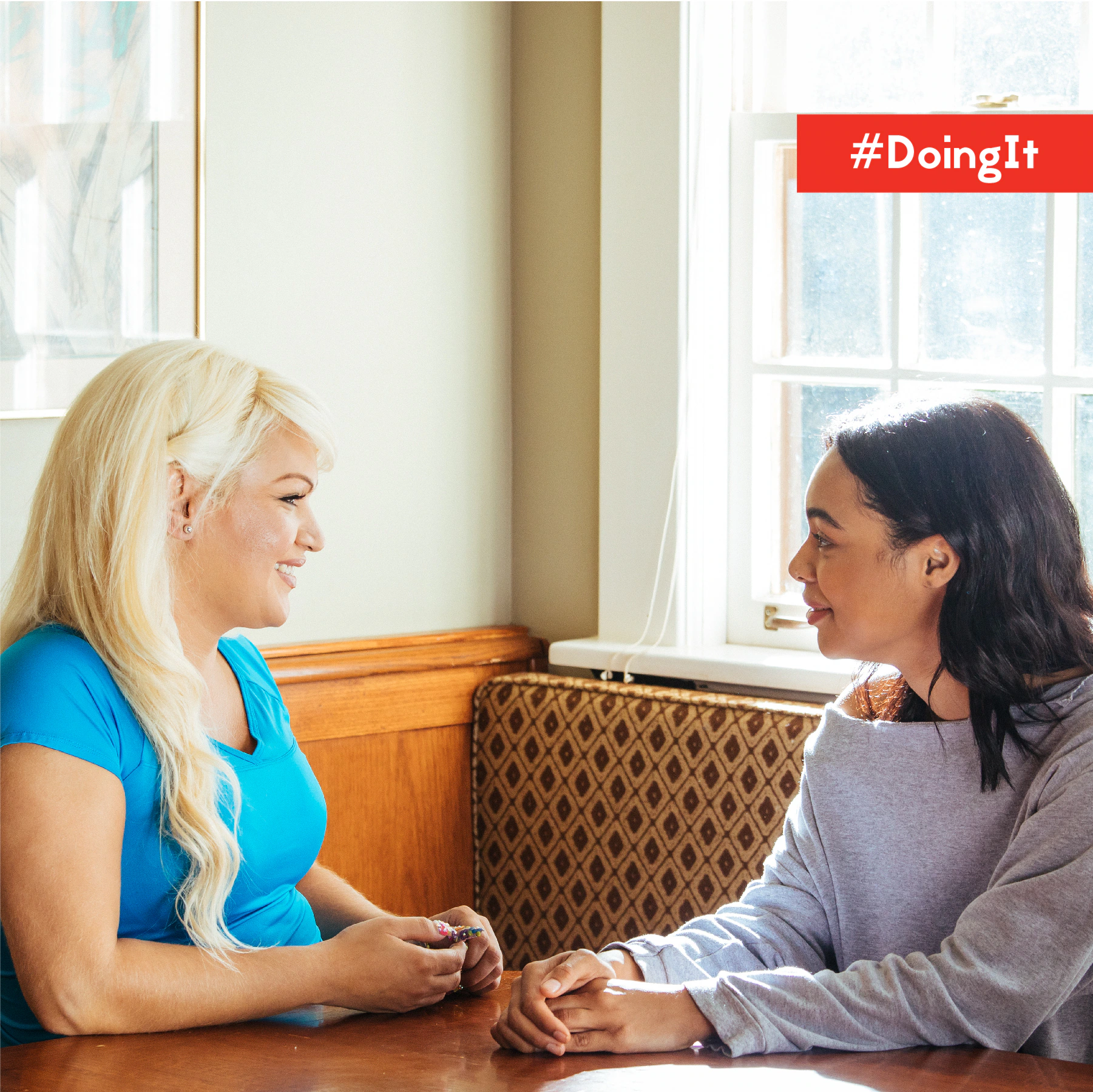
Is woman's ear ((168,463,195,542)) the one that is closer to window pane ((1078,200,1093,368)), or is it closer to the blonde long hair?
the blonde long hair

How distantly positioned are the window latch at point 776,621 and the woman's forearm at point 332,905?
1.16 metres

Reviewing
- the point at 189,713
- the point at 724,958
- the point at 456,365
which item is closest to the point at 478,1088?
the point at 724,958

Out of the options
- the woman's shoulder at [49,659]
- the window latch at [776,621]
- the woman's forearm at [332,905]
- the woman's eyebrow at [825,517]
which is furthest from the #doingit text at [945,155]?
the woman's shoulder at [49,659]

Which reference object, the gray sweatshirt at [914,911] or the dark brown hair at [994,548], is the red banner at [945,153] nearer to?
the dark brown hair at [994,548]

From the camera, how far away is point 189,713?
1.63 meters

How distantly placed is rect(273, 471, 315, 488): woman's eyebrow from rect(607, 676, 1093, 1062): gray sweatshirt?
2.42 feet

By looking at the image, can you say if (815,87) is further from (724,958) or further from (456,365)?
(724,958)

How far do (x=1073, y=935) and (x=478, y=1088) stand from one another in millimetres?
629

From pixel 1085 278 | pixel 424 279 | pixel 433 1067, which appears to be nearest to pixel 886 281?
pixel 1085 278

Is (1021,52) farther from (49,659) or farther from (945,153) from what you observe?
(49,659)

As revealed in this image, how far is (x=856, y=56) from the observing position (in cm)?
267

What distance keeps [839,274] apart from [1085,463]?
62cm

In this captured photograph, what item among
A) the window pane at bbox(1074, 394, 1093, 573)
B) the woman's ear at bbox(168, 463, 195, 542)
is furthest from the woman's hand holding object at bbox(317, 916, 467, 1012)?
the window pane at bbox(1074, 394, 1093, 573)

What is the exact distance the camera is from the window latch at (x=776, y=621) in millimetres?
2775
